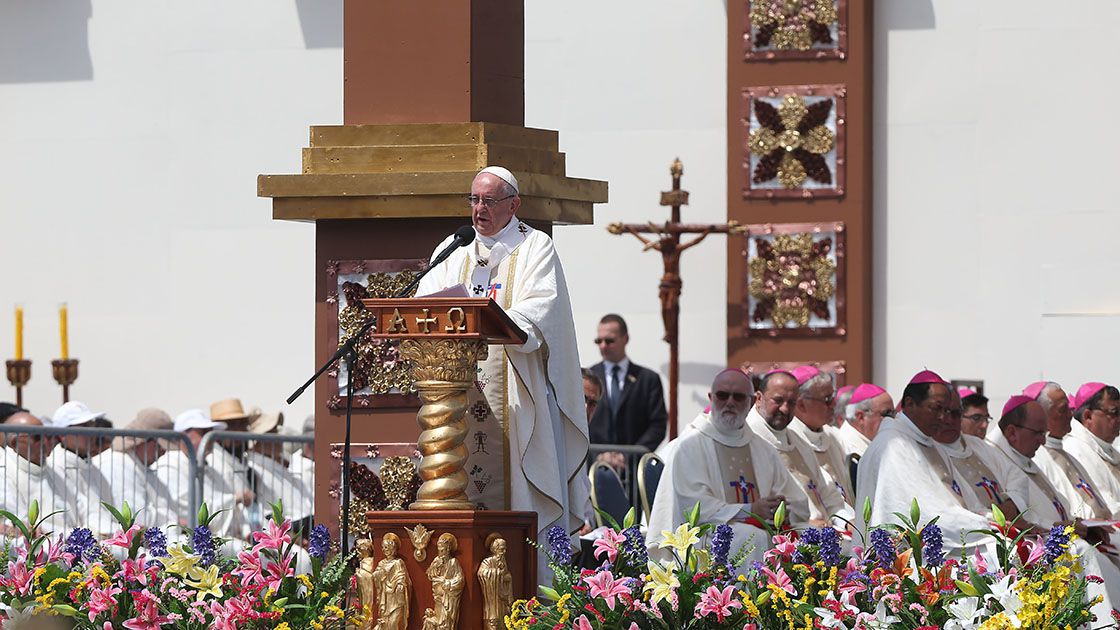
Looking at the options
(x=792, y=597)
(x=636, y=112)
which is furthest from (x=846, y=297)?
(x=792, y=597)

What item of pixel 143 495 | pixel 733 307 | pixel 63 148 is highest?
pixel 63 148

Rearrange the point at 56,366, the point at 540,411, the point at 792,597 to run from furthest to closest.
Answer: the point at 56,366
the point at 540,411
the point at 792,597

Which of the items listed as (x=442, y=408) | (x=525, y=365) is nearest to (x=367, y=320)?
(x=525, y=365)

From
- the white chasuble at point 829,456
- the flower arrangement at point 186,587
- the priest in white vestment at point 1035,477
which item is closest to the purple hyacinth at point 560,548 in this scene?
the flower arrangement at point 186,587

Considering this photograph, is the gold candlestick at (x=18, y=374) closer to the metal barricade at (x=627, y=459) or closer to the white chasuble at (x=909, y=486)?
the metal barricade at (x=627, y=459)

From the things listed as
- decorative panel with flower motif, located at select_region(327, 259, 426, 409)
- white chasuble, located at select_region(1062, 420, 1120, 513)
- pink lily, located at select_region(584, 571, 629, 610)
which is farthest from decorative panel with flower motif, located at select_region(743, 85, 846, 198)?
pink lily, located at select_region(584, 571, 629, 610)

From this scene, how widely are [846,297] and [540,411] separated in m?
7.72

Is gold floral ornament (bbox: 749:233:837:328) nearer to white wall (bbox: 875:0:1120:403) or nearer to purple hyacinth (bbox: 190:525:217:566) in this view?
white wall (bbox: 875:0:1120:403)

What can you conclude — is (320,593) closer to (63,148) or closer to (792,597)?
(792,597)

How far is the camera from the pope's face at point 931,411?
942 cm

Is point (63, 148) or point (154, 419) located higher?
point (63, 148)

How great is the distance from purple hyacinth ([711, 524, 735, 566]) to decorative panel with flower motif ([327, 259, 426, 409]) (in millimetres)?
2356

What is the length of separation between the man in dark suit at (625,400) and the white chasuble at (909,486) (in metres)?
4.04

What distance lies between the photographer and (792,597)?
21.6 feet
